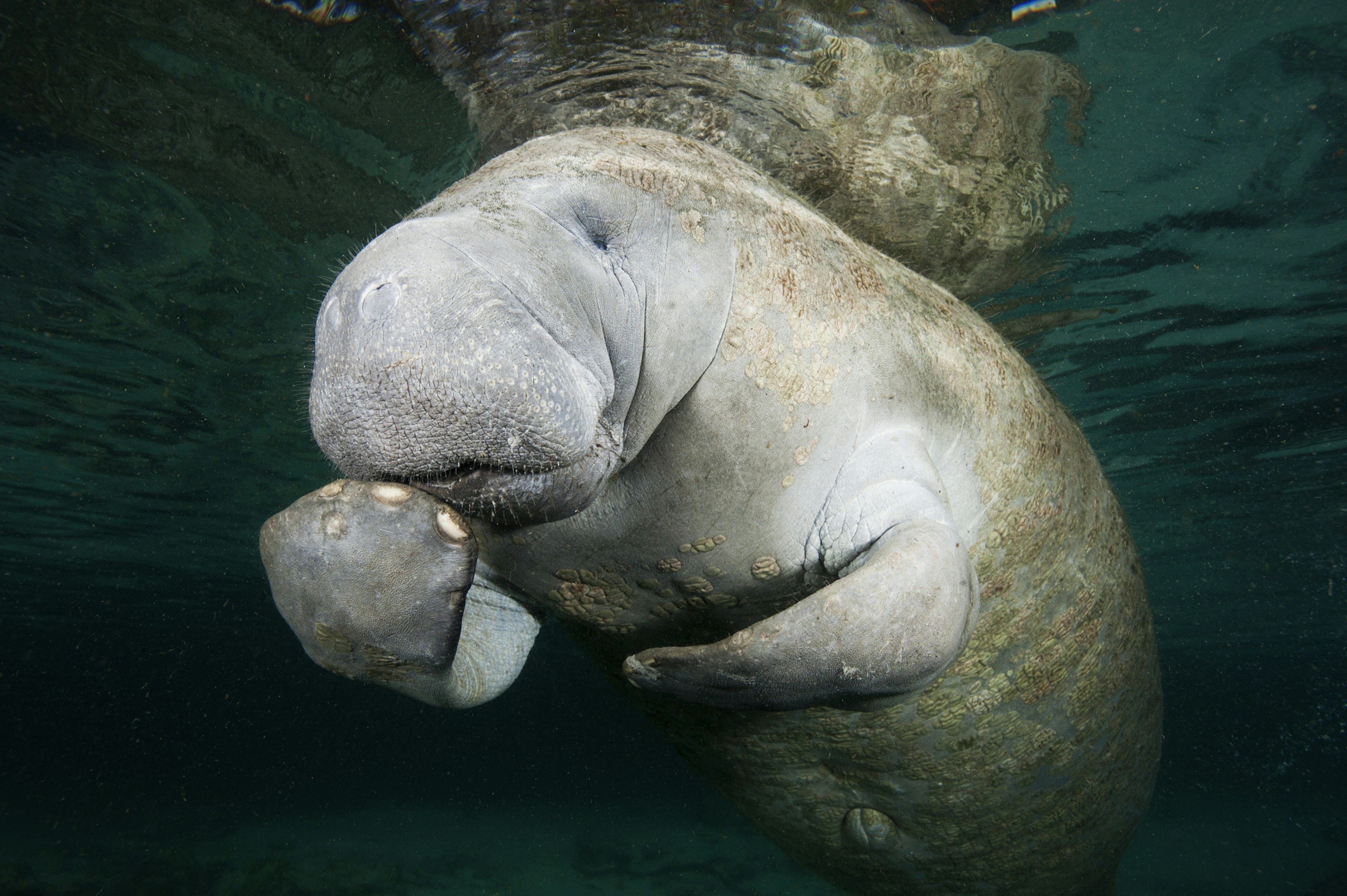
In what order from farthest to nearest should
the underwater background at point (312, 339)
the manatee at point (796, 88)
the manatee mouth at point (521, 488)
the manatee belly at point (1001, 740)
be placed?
the underwater background at point (312, 339)
the manatee at point (796, 88)
the manatee belly at point (1001, 740)
the manatee mouth at point (521, 488)

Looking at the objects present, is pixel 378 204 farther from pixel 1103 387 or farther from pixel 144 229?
pixel 1103 387

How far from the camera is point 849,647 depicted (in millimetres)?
1442

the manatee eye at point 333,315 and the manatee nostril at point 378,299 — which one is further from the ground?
the manatee nostril at point 378,299

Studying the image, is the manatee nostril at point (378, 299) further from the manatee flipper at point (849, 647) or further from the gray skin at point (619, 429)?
the manatee flipper at point (849, 647)

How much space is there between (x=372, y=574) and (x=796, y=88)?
175 inches

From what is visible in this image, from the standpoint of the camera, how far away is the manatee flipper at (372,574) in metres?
1.29

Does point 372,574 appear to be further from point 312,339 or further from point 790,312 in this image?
point 312,339

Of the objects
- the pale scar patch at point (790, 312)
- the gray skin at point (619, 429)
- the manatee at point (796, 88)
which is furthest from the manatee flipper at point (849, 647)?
the manatee at point (796, 88)

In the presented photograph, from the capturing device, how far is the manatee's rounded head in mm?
1130

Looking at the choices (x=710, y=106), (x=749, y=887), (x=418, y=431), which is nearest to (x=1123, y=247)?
(x=710, y=106)

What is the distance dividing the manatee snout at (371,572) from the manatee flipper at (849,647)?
422mm

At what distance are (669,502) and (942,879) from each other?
2885mm

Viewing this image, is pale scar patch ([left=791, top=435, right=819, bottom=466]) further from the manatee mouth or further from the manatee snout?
the manatee snout

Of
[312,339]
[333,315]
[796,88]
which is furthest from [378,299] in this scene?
[312,339]
